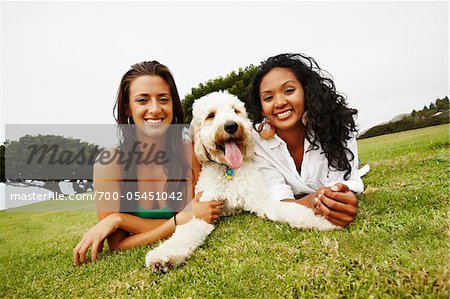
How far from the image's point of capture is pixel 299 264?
213cm

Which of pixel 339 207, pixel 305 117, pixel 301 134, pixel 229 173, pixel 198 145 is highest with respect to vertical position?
pixel 305 117

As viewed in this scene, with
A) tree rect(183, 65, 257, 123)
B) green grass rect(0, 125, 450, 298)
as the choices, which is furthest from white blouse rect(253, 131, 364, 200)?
tree rect(183, 65, 257, 123)

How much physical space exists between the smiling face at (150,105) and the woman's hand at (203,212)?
1163 millimetres

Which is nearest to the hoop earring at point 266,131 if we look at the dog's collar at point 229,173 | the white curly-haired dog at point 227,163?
the white curly-haired dog at point 227,163

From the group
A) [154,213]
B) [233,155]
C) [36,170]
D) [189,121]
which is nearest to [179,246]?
[233,155]

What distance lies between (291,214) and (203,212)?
97cm

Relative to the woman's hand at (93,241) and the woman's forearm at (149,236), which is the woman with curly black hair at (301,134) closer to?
the woman's forearm at (149,236)

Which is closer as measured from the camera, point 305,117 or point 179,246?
point 179,246

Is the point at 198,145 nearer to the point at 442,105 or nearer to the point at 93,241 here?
the point at 93,241

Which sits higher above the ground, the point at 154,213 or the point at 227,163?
the point at 227,163

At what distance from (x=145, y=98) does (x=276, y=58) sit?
1.94 m

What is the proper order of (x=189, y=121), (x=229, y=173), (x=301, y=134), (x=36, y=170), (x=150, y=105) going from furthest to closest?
(x=36, y=170)
(x=189, y=121)
(x=301, y=134)
(x=150, y=105)
(x=229, y=173)

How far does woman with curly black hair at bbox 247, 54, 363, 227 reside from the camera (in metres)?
3.81

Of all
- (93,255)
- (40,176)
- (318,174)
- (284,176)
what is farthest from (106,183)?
(40,176)
